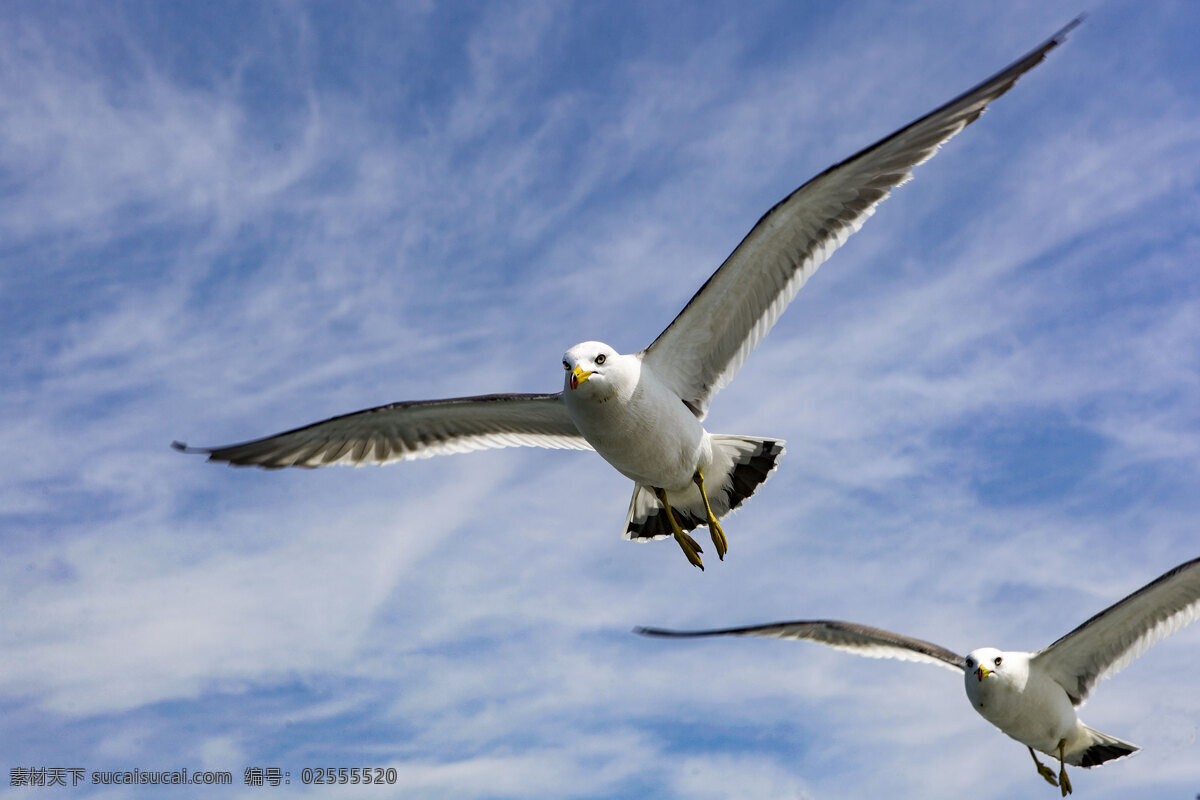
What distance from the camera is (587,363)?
1021cm

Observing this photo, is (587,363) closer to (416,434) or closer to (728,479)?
(728,479)

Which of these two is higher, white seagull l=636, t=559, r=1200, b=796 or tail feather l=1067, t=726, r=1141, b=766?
white seagull l=636, t=559, r=1200, b=796

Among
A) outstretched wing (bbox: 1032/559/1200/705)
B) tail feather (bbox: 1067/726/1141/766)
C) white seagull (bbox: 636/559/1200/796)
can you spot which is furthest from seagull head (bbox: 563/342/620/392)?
tail feather (bbox: 1067/726/1141/766)

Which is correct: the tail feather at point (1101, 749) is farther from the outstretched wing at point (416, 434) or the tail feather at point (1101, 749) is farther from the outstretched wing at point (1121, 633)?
the outstretched wing at point (416, 434)

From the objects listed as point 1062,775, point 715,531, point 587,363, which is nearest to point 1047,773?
point 1062,775

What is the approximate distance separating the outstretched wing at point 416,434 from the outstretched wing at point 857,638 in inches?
135

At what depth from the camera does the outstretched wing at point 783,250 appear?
34.4 feet

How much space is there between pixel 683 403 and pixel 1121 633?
6.73m

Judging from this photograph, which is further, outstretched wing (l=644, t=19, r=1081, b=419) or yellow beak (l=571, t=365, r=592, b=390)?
outstretched wing (l=644, t=19, r=1081, b=419)

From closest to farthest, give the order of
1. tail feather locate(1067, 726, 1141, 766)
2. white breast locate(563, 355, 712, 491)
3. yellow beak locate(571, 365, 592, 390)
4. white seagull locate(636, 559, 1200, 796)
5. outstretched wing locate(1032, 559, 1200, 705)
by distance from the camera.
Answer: yellow beak locate(571, 365, 592, 390)
white breast locate(563, 355, 712, 491)
outstretched wing locate(1032, 559, 1200, 705)
white seagull locate(636, 559, 1200, 796)
tail feather locate(1067, 726, 1141, 766)

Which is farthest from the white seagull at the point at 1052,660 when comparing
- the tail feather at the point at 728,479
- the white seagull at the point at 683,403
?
the white seagull at the point at 683,403

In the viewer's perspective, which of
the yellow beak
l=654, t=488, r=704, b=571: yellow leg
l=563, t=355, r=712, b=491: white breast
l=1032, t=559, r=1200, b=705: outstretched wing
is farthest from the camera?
l=1032, t=559, r=1200, b=705: outstretched wing

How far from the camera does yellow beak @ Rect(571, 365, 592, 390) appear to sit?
33.0 feet

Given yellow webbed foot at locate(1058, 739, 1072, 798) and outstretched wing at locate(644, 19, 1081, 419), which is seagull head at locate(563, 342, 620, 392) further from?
yellow webbed foot at locate(1058, 739, 1072, 798)
